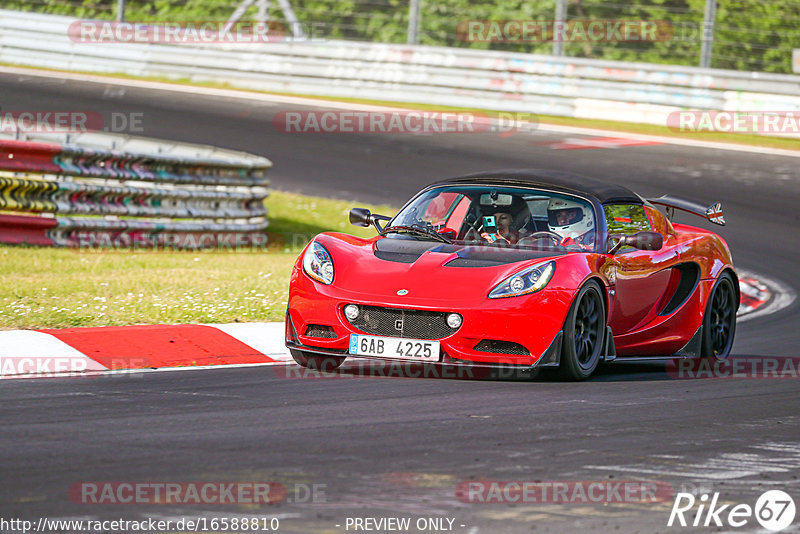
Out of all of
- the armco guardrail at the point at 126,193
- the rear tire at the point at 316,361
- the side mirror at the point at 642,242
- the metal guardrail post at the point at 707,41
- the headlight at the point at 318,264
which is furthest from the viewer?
the metal guardrail post at the point at 707,41

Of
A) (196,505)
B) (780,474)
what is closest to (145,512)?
(196,505)

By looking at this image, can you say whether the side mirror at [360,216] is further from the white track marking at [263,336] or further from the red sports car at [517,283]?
the white track marking at [263,336]

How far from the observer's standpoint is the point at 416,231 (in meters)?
8.55

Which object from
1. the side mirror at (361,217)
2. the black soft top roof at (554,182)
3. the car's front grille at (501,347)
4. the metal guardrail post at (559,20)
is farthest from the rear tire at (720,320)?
the metal guardrail post at (559,20)

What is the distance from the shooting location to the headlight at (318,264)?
7.86 m

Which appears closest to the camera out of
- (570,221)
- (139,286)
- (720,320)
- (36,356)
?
(36,356)

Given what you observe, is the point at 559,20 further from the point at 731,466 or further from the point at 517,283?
the point at 731,466

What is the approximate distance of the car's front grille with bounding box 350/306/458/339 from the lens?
7438mm

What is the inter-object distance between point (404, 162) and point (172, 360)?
11.3m

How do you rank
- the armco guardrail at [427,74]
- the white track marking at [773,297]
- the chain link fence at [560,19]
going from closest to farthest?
1. the white track marking at [773,297]
2. the armco guardrail at [427,74]
3. the chain link fence at [560,19]

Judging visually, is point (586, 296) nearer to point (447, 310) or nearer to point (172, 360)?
point (447, 310)

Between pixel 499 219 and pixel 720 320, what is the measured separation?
2.11 m

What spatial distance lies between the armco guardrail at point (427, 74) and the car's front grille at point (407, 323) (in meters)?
15.0

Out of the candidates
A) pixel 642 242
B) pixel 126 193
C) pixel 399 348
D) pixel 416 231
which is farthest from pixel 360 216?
pixel 126 193
